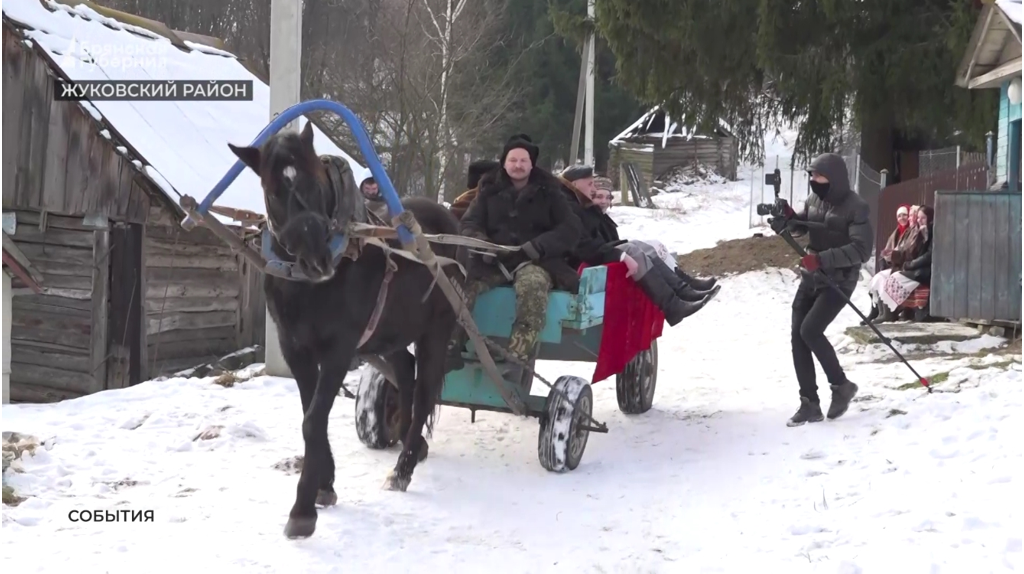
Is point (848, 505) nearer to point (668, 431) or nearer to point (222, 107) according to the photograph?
point (668, 431)

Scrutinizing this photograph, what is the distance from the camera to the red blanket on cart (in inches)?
250


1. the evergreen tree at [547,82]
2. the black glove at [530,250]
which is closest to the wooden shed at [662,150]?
the evergreen tree at [547,82]

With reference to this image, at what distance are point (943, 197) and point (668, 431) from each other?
4356 mm

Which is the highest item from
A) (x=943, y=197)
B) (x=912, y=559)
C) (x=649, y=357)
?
(x=943, y=197)

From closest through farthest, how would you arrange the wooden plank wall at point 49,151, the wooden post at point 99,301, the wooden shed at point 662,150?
the wooden plank wall at point 49,151
the wooden post at point 99,301
the wooden shed at point 662,150

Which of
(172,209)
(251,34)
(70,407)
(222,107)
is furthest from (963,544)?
(251,34)

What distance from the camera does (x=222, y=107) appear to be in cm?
1464

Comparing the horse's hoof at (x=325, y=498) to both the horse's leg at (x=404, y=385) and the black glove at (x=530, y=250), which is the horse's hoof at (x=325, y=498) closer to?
the horse's leg at (x=404, y=385)

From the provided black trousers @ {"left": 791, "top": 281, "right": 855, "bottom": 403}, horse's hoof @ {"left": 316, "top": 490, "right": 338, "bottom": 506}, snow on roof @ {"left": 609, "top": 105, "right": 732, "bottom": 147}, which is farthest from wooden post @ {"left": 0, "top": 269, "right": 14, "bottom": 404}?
snow on roof @ {"left": 609, "top": 105, "right": 732, "bottom": 147}

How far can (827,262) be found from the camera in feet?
21.1

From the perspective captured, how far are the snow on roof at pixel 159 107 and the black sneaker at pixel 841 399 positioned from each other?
23.4 ft

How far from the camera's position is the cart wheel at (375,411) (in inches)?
241

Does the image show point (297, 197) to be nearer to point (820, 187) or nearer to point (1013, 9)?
point (820, 187)

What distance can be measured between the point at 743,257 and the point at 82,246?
9.97m
